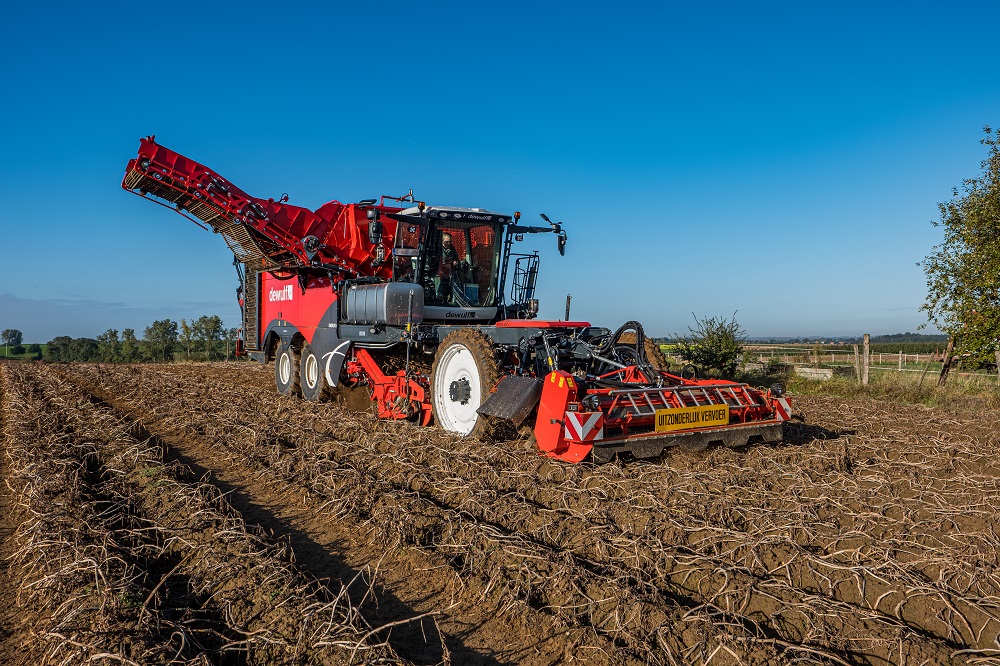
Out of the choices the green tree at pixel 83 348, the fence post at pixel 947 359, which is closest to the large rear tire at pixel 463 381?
the fence post at pixel 947 359

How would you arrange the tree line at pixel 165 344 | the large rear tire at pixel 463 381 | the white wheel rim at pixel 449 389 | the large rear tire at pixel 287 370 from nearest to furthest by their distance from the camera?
the large rear tire at pixel 463 381
the white wheel rim at pixel 449 389
the large rear tire at pixel 287 370
the tree line at pixel 165 344

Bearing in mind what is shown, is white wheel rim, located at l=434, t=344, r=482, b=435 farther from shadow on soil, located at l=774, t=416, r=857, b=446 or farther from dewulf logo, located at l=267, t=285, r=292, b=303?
dewulf logo, located at l=267, t=285, r=292, b=303

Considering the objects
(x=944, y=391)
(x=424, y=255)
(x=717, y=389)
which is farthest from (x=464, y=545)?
(x=944, y=391)

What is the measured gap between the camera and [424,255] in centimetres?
920

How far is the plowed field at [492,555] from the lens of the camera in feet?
9.22

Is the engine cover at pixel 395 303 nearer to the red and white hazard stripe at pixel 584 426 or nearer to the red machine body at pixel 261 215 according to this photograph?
the red machine body at pixel 261 215

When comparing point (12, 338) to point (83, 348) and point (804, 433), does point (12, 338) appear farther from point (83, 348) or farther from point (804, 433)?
point (804, 433)

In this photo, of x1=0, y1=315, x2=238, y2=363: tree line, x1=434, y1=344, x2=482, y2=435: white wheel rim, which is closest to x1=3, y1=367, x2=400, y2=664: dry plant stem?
x1=434, y1=344, x2=482, y2=435: white wheel rim

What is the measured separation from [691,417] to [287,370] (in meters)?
8.64

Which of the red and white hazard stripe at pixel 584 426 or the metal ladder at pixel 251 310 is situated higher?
the metal ladder at pixel 251 310

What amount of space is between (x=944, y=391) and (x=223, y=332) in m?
32.8

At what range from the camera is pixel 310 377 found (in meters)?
11.4

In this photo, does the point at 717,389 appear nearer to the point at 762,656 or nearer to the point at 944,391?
the point at 762,656

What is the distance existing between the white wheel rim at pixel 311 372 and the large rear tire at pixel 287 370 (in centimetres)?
61
